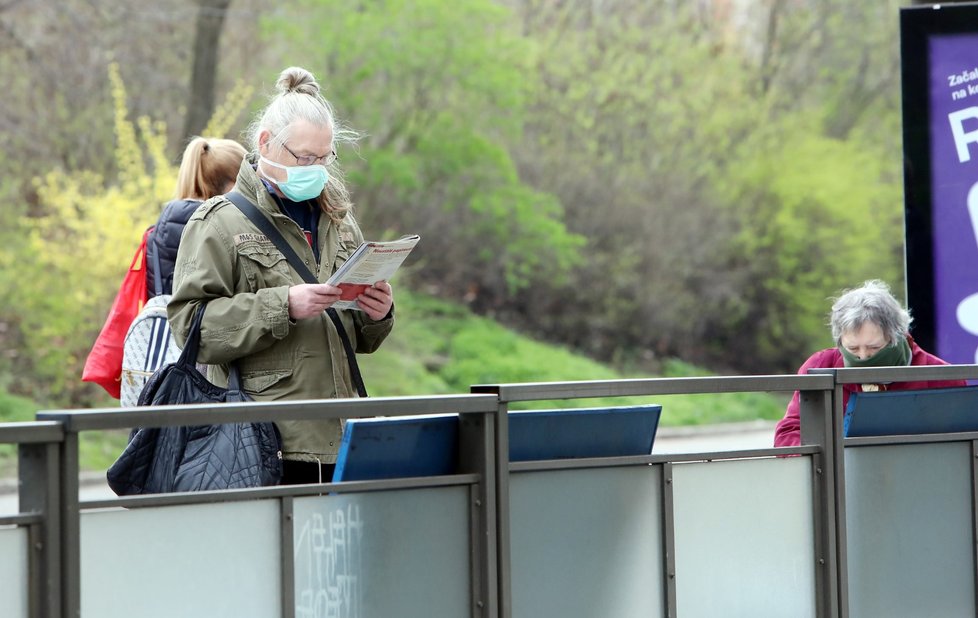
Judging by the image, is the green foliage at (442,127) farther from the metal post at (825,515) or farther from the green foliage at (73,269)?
the metal post at (825,515)

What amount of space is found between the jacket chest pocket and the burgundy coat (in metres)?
1.87

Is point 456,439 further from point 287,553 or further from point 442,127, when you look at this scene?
point 442,127

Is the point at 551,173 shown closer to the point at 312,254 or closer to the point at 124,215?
the point at 124,215

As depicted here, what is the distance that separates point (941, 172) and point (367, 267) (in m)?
3.55

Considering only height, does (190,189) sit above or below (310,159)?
above

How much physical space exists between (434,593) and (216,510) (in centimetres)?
65

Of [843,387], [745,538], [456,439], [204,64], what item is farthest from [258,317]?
[204,64]

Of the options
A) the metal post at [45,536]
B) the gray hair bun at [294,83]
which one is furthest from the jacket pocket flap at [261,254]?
the metal post at [45,536]

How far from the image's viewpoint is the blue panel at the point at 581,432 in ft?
12.1

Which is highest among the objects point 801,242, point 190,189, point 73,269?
point 801,242

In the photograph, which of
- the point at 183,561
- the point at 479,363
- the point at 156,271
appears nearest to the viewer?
the point at 183,561

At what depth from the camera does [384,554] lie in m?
3.45

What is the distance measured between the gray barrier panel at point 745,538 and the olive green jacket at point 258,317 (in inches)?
42.7

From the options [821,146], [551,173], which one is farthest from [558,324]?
[821,146]
